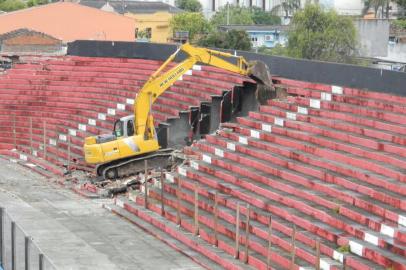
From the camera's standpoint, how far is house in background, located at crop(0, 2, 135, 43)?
70.2 metres

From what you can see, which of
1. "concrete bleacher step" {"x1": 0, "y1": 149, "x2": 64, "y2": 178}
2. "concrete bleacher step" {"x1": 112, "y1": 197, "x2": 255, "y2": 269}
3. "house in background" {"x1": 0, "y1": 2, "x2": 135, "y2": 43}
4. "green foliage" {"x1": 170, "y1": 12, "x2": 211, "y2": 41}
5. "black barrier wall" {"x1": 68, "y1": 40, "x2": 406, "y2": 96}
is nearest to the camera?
"concrete bleacher step" {"x1": 112, "y1": 197, "x2": 255, "y2": 269}

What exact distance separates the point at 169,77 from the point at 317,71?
5.34 meters

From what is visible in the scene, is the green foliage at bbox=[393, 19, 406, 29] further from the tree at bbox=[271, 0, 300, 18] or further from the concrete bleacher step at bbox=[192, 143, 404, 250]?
the concrete bleacher step at bbox=[192, 143, 404, 250]

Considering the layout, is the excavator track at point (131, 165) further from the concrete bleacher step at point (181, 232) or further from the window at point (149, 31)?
the window at point (149, 31)

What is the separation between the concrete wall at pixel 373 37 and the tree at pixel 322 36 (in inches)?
46.3

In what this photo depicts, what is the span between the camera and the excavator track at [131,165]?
30825 millimetres

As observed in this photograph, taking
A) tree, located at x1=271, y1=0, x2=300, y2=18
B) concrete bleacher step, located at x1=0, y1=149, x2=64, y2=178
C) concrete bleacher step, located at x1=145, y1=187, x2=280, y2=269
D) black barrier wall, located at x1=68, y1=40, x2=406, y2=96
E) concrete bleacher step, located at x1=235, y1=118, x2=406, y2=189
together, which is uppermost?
tree, located at x1=271, y1=0, x2=300, y2=18

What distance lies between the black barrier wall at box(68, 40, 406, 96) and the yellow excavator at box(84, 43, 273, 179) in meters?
0.95

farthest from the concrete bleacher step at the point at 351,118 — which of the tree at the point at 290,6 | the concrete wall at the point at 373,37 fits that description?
the tree at the point at 290,6

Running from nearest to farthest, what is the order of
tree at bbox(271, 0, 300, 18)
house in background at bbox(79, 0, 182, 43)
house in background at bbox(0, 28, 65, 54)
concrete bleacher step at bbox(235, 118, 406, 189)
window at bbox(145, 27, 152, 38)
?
concrete bleacher step at bbox(235, 118, 406, 189) < house in background at bbox(0, 28, 65, 54) < house in background at bbox(79, 0, 182, 43) < window at bbox(145, 27, 152, 38) < tree at bbox(271, 0, 300, 18)

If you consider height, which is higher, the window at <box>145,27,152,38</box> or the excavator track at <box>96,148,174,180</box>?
the window at <box>145,27,152,38</box>

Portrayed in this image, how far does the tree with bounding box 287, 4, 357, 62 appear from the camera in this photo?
59.7 meters

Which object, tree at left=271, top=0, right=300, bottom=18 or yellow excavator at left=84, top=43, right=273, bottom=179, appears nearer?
yellow excavator at left=84, top=43, right=273, bottom=179

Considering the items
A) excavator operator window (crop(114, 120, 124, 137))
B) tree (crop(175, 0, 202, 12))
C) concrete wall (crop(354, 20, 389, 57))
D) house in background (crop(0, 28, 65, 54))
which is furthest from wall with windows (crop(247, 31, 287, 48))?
excavator operator window (crop(114, 120, 124, 137))
